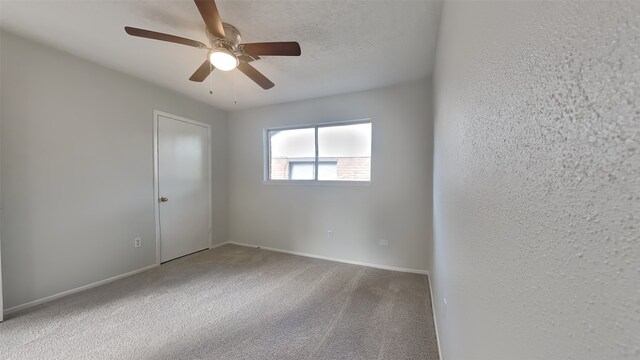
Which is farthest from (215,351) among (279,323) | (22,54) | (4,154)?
(22,54)

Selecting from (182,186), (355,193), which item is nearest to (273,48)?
(355,193)

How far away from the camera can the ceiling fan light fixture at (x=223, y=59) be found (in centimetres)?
174

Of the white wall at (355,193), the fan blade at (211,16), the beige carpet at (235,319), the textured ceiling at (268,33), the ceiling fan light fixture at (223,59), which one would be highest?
the textured ceiling at (268,33)

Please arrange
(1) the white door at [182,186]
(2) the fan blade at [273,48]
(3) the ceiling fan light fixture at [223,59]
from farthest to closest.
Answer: (1) the white door at [182,186], (3) the ceiling fan light fixture at [223,59], (2) the fan blade at [273,48]

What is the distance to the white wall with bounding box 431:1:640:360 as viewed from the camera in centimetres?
22

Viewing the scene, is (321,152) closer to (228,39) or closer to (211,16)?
(228,39)

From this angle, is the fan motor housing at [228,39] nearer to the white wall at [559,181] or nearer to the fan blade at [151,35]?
the fan blade at [151,35]

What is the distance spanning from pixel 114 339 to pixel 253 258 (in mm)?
1794

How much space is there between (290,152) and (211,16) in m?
2.44

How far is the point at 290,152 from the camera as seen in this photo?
3.76 meters

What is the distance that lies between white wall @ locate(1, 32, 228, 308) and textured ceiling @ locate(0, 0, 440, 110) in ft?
Answer: 0.91

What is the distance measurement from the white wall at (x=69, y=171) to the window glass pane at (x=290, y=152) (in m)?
1.67

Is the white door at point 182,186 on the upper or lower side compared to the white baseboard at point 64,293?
upper

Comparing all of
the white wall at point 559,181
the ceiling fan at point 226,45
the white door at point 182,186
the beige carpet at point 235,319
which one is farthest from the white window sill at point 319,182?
the white wall at point 559,181
